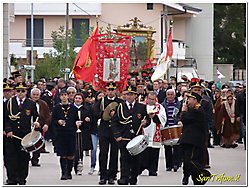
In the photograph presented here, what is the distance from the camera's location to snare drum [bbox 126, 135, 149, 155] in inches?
570

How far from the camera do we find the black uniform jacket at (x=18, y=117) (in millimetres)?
14625

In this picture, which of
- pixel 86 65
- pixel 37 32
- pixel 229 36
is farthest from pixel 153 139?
pixel 229 36

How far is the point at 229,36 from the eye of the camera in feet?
265

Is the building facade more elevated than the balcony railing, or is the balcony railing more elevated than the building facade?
the building facade

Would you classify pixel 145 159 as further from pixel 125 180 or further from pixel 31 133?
pixel 31 133

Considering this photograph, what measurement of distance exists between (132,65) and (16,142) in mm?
30434

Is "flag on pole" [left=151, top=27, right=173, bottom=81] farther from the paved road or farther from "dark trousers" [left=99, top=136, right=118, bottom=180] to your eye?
"dark trousers" [left=99, top=136, right=118, bottom=180]

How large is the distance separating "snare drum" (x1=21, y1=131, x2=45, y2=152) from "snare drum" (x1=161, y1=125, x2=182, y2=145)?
8.82 feet

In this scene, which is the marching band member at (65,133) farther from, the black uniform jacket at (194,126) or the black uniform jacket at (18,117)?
the black uniform jacket at (194,126)

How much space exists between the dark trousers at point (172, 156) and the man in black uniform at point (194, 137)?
3.29m

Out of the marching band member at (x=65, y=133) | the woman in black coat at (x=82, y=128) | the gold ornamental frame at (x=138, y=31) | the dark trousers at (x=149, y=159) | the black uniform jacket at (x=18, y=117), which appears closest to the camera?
the black uniform jacket at (x=18, y=117)

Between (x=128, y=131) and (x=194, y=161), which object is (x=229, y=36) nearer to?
(x=128, y=131)

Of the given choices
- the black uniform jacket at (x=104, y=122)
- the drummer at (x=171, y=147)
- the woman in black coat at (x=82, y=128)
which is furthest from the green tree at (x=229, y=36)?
the black uniform jacket at (x=104, y=122)

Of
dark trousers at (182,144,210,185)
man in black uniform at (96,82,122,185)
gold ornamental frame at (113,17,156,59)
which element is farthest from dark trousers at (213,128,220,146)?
gold ornamental frame at (113,17,156,59)
